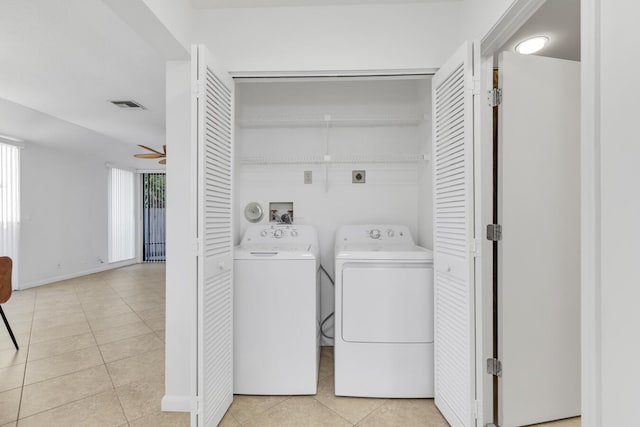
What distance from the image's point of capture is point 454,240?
1763 mm

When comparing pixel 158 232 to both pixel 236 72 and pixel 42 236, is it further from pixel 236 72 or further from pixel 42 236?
pixel 236 72

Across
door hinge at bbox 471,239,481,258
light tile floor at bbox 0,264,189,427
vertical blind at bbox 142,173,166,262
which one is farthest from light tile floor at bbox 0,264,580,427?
vertical blind at bbox 142,173,166,262

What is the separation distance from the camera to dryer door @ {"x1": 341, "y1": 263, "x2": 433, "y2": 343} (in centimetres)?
209

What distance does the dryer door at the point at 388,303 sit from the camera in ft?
6.86

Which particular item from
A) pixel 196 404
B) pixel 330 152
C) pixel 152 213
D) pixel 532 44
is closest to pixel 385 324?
pixel 196 404

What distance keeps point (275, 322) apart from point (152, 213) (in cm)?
759

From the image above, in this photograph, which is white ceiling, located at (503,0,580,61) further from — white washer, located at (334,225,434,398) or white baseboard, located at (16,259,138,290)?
white baseboard, located at (16,259,138,290)

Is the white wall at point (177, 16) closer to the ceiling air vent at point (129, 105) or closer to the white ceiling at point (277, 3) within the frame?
the white ceiling at point (277, 3)

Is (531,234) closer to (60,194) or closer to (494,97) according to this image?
(494,97)

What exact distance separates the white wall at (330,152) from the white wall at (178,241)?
84cm

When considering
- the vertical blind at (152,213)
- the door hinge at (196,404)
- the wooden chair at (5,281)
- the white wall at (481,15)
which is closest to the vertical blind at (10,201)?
the wooden chair at (5,281)

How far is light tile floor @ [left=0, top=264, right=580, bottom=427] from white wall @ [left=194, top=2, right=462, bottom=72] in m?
2.11

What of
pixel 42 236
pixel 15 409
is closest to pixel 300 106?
pixel 15 409

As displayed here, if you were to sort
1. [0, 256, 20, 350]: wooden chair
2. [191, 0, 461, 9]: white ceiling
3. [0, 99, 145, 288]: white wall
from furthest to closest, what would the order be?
1. [0, 99, 145, 288]: white wall
2. [0, 256, 20, 350]: wooden chair
3. [191, 0, 461, 9]: white ceiling
